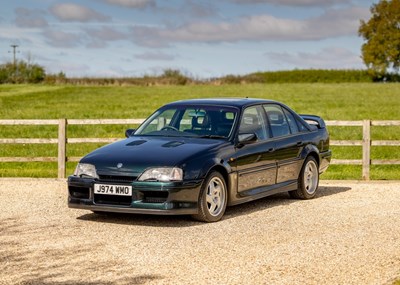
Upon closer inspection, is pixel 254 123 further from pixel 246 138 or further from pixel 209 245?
pixel 209 245

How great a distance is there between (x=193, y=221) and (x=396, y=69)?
107m

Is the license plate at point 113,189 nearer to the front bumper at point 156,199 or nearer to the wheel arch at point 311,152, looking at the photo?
the front bumper at point 156,199

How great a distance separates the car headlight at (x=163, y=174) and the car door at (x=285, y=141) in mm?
2458

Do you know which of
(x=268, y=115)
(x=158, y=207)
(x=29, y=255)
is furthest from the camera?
(x=268, y=115)

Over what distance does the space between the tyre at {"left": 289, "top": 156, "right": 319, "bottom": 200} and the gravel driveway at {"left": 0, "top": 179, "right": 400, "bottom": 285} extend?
0.24 m

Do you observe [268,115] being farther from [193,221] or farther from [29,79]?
[29,79]

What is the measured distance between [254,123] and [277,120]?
76 cm

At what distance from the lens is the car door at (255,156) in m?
12.0

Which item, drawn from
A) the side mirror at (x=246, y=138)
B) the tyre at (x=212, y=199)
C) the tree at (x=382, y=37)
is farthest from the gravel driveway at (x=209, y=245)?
the tree at (x=382, y=37)

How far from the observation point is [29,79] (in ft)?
278

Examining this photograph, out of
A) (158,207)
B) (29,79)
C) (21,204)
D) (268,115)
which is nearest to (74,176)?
(158,207)

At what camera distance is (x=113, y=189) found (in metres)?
11.0

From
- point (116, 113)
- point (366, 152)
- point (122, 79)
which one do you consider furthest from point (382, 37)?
point (366, 152)

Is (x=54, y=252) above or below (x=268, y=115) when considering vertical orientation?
below
